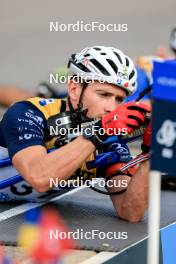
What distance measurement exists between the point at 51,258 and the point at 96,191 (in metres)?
2.15

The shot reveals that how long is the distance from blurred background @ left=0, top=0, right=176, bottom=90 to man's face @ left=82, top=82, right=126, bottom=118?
844 cm

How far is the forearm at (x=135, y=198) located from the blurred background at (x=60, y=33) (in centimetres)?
848

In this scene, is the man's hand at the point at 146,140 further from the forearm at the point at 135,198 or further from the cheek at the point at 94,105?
the cheek at the point at 94,105

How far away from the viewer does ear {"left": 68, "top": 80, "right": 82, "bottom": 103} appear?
21.9 ft

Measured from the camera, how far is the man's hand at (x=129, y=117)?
20.0 ft

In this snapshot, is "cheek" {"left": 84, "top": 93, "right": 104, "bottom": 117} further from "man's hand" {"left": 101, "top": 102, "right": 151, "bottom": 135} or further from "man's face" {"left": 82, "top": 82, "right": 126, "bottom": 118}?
"man's hand" {"left": 101, "top": 102, "right": 151, "bottom": 135}

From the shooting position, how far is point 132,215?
6621mm

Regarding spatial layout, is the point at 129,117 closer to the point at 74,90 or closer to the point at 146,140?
the point at 146,140

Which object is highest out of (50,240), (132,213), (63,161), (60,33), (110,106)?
(110,106)

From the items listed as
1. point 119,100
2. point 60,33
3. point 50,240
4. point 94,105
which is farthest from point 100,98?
point 60,33

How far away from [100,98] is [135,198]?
68 centimetres

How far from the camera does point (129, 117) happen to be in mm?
6098

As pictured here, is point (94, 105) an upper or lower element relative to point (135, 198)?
upper

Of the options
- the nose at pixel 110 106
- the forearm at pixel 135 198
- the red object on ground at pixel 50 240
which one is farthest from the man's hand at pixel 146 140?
the red object on ground at pixel 50 240
